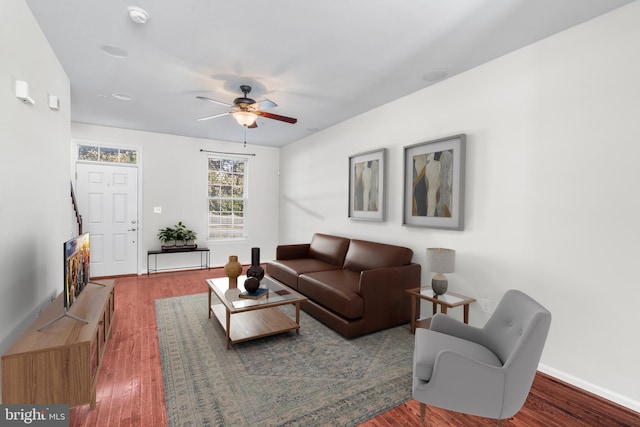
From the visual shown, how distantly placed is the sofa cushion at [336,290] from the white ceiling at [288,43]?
2247mm

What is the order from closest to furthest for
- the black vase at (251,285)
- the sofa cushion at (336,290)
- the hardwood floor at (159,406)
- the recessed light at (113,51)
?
the hardwood floor at (159,406)
the recessed light at (113,51)
the sofa cushion at (336,290)
the black vase at (251,285)

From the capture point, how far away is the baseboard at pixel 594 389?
6.56ft

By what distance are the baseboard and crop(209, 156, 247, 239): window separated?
565 cm

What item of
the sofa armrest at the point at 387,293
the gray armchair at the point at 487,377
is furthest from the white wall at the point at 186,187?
the gray armchair at the point at 487,377

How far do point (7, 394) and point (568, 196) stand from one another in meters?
3.83

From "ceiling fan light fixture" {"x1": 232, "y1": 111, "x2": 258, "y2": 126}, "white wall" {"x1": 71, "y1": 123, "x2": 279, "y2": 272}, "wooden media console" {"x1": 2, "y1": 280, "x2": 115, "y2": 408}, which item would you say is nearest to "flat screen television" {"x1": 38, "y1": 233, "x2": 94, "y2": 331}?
"wooden media console" {"x1": 2, "y1": 280, "x2": 115, "y2": 408}

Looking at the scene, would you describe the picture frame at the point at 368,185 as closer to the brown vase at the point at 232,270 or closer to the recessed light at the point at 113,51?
the brown vase at the point at 232,270

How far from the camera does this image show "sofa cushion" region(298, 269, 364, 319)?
2.95 meters

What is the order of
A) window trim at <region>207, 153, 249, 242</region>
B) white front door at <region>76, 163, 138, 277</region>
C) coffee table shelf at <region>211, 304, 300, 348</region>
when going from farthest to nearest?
window trim at <region>207, 153, 249, 242</region>, white front door at <region>76, 163, 138, 277</region>, coffee table shelf at <region>211, 304, 300, 348</region>

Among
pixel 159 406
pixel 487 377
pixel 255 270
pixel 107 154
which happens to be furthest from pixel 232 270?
pixel 107 154

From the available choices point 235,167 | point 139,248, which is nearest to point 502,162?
point 235,167

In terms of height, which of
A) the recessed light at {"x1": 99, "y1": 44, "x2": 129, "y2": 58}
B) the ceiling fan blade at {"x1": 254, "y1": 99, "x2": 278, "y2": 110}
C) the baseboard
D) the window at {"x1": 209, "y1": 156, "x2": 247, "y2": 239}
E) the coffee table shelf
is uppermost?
the recessed light at {"x1": 99, "y1": 44, "x2": 129, "y2": 58}

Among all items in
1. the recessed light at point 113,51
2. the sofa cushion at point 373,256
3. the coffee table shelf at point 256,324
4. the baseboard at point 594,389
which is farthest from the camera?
the sofa cushion at point 373,256

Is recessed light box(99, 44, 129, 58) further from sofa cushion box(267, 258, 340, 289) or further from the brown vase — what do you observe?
sofa cushion box(267, 258, 340, 289)
